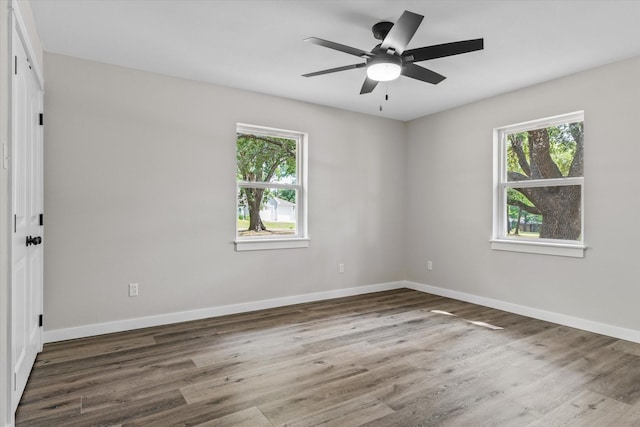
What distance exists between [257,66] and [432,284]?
3.61 m

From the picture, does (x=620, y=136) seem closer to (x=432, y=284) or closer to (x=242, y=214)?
(x=432, y=284)

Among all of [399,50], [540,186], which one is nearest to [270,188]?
[399,50]

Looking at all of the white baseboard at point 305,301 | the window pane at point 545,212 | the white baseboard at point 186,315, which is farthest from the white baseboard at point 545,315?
the white baseboard at point 186,315

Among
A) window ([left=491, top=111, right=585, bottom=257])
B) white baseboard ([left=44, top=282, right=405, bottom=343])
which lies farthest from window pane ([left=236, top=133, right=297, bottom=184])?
window ([left=491, top=111, right=585, bottom=257])

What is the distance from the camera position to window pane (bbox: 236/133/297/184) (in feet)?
14.0

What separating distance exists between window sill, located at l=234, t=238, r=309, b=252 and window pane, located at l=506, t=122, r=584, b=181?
8.60ft

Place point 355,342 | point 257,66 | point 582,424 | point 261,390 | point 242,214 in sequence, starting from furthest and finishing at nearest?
1. point 242,214
2. point 257,66
3. point 355,342
4. point 261,390
5. point 582,424

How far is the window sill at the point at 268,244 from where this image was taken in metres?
4.14

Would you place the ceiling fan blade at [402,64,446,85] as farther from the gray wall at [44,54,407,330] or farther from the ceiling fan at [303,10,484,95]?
the gray wall at [44,54,407,330]

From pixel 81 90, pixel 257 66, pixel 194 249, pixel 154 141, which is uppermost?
pixel 257 66

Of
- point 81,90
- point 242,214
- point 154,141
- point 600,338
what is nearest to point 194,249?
point 242,214

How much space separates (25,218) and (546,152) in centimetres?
472

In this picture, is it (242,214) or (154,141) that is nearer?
(154,141)

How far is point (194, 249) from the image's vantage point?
384 cm
